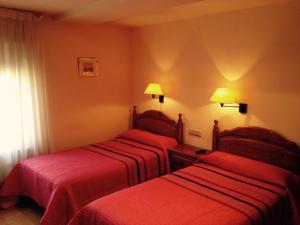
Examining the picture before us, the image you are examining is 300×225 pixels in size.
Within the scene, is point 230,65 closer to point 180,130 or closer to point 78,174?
point 180,130

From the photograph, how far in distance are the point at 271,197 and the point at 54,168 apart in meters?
2.13

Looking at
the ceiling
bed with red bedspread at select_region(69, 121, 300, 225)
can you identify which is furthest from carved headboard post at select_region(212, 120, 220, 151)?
the ceiling

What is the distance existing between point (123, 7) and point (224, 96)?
144 centimetres

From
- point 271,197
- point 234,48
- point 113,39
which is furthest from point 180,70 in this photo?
point 271,197

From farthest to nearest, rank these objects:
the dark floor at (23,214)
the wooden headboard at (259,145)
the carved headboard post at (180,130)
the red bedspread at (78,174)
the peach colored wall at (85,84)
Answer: the carved headboard post at (180,130), the peach colored wall at (85,84), the dark floor at (23,214), the wooden headboard at (259,145), the red bedspread at (78,174)

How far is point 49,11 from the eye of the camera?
3117 millimetres

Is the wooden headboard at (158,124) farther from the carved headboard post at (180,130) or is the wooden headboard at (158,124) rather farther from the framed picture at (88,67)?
the framed picture at (88,67)

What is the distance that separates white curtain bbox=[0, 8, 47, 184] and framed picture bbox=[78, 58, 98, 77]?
610mm

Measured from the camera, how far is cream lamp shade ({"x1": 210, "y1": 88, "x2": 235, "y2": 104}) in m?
2.90

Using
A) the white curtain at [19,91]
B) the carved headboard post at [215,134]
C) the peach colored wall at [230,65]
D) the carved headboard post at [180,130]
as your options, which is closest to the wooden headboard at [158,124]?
the carved headboard post at [180,130]

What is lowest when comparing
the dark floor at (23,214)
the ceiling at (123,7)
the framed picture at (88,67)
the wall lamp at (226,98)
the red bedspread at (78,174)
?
the dark floor at (23,214)

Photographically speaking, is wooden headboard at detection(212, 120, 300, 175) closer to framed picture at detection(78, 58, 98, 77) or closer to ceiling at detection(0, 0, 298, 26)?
ceiling at detection(0, 0, 298, 26)

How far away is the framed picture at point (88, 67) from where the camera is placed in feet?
12.2

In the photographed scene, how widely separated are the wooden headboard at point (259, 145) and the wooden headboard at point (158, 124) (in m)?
0.60
